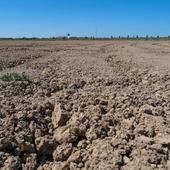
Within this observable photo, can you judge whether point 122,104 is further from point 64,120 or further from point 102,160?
point 102,160

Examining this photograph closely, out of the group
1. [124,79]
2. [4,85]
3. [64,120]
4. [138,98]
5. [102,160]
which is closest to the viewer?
[102,160]

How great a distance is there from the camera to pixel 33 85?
33.9ft

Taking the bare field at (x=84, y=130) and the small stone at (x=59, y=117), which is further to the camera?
the small stone at (x=59, y=117)

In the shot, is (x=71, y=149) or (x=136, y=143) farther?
(x=71, y=149)

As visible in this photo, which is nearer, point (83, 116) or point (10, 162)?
point (10, 162)

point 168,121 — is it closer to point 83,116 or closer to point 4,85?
point 83,116

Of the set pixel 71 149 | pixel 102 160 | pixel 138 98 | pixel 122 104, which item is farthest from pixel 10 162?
pixel 138 98

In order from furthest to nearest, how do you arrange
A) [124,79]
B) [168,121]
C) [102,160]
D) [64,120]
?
[124,79] → [64,120] → [168,121] → [102,160]

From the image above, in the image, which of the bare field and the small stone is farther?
the small stone

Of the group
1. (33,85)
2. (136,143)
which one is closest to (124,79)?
(33,85)

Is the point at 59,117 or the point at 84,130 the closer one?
the point at 84,130

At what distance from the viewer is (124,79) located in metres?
11.9

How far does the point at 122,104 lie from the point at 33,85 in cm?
318

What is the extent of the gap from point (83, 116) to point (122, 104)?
0.79 m
